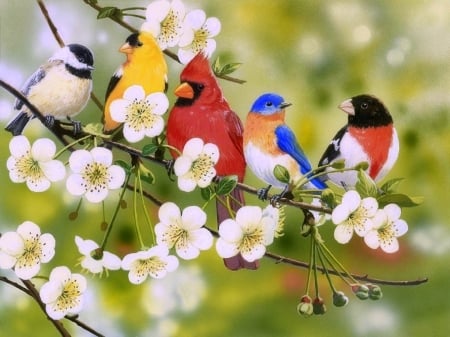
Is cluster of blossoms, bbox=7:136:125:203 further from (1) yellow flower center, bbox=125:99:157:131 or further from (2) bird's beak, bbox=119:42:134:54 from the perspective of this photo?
(2) bird's beak, bbox=119:42:134:54

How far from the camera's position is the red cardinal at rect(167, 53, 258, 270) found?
1111mm

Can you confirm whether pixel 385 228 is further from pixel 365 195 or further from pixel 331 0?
pixel 331 0

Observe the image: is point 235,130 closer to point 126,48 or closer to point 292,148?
point 292,148

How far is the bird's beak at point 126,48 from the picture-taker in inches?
43.8

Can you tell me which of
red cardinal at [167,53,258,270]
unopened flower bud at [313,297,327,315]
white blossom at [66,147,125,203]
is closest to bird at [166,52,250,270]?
red cardinal at [167,53,258,270]

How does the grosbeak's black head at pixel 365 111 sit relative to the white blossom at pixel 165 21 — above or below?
above

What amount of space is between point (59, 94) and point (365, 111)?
520 millimetres

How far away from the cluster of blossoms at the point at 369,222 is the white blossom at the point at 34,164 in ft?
1.54

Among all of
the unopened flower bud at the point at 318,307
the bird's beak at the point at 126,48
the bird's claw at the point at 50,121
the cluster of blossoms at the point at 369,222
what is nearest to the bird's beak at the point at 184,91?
the bird's beak at the point at 126,48

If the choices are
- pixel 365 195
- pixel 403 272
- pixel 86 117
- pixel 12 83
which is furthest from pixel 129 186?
pixel 403 272

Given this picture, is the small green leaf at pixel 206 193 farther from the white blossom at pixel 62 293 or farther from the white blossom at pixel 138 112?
the white blossom at pixel 62 293

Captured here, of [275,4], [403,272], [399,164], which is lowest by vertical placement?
[403,272]

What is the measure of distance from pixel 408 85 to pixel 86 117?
1.84 feet

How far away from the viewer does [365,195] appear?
1117 mm
